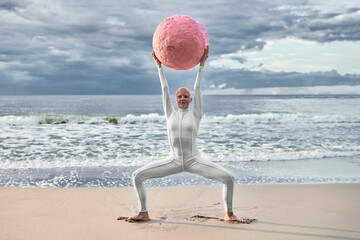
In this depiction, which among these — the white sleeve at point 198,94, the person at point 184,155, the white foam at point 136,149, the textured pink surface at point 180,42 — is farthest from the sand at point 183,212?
the white foam at point 136,149

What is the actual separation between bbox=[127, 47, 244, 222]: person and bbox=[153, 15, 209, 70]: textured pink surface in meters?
0.19

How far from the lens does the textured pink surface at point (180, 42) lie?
4414 millimetres

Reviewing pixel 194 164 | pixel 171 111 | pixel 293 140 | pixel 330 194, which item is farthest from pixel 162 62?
pixel 293 140

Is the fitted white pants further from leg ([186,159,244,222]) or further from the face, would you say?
the face

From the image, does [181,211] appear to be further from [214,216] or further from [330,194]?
[330,194]

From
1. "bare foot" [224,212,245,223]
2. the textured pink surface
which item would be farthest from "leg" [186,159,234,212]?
the textured pink surface

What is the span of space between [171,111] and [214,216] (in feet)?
5.46

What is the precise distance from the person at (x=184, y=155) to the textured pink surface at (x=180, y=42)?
194 millimetres

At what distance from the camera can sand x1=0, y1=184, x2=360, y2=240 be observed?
4.40m

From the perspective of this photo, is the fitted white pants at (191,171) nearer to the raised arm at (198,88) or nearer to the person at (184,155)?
the person at (184,155)

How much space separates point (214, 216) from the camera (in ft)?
16.6

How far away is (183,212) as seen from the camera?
5.26 m

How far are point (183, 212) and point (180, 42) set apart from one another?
2532 mm

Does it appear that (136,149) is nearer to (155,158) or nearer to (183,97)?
(155,158)
